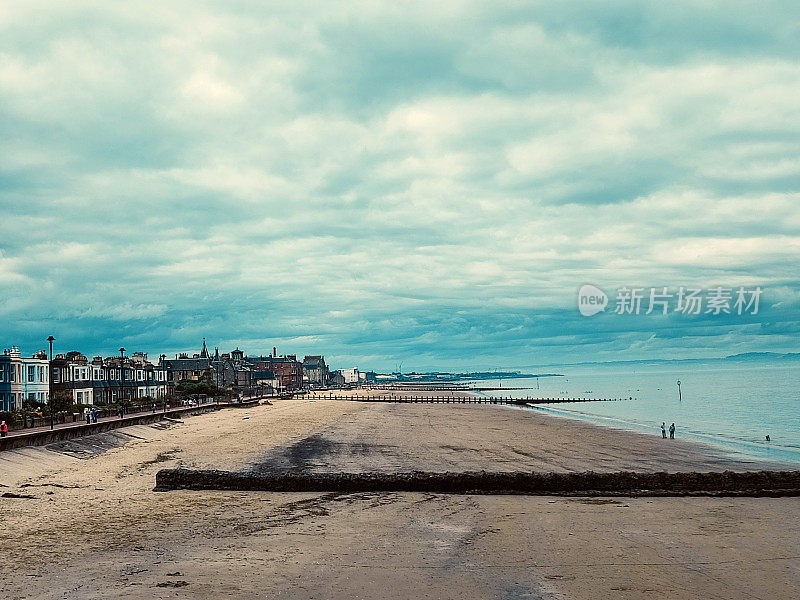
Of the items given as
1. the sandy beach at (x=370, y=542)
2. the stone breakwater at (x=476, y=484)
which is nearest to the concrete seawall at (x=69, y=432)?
the sandy beach at (x=370, y=542)

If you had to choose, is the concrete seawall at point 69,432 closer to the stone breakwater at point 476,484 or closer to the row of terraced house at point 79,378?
the row of terraced house at point 79,378

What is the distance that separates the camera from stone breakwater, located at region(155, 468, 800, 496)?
87.6ft

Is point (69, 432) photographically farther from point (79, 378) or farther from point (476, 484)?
point (79, 378)

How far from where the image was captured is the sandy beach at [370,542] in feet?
48.6

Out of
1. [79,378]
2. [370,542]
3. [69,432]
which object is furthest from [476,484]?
[79,378]

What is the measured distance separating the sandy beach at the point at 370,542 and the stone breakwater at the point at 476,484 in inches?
32.4

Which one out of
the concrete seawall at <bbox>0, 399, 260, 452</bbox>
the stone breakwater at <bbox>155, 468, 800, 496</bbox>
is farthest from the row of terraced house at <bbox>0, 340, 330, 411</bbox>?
the stone breakwater at <bbox>155, 468, 800, 496</bbox>

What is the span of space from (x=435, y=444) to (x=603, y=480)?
21394 millimetres

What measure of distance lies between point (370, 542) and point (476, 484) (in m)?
8.97

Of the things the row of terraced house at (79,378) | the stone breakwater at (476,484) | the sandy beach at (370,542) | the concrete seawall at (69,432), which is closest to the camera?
the sandy beach at (370,542)

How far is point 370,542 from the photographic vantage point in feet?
61.6

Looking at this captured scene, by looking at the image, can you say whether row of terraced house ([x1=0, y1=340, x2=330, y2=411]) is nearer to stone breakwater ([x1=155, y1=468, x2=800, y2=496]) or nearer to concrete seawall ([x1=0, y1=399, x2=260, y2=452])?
concrete seawall ([x1=0, y1=399, x2=260, y2=452])

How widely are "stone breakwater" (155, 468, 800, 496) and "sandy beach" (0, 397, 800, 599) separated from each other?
82cm

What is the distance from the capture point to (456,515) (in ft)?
74.6
